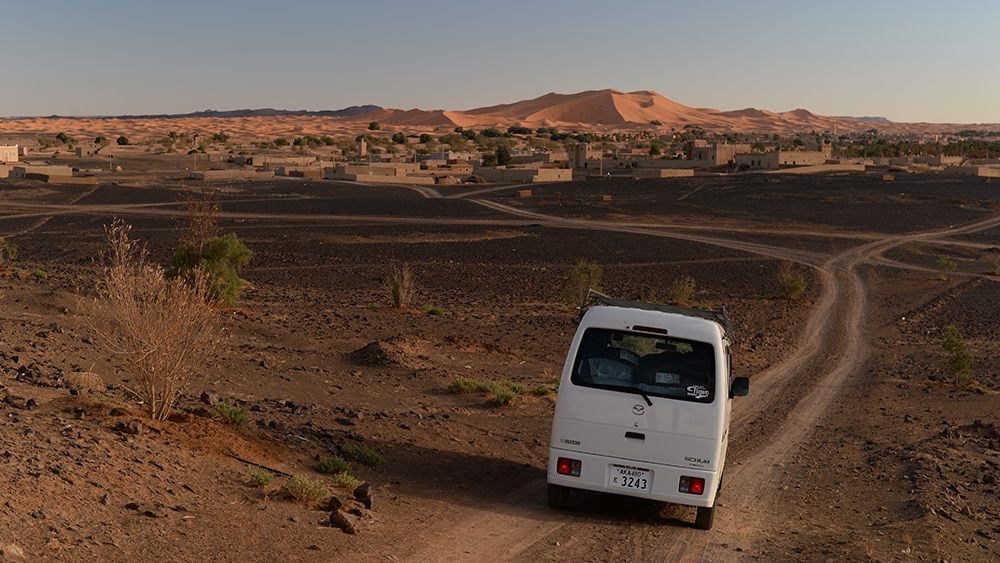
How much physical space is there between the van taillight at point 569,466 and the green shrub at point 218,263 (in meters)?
15.6

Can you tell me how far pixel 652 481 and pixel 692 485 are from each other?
326 millimetres

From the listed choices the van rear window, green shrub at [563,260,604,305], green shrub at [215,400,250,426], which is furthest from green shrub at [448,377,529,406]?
green shrub at [563,260,604,305]

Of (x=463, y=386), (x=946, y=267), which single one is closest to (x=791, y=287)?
(x=946, y=267)

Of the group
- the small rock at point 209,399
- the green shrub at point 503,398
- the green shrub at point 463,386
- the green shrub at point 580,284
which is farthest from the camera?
the green shrub at point 580,284

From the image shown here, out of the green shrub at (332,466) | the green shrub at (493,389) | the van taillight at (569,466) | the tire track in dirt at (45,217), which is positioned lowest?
the tire track in dirt at (45,217)

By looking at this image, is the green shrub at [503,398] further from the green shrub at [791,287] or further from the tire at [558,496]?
the green shrub at [791,287]

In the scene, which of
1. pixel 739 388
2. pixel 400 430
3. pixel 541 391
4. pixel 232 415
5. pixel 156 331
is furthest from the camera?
pixel 541 391

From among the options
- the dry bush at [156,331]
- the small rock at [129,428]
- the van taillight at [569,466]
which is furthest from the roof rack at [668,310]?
the small rock at [129,428]

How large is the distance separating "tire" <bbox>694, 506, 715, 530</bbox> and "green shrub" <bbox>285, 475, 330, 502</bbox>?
3122mm

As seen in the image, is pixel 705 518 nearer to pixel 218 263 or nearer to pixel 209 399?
pixel 209 399

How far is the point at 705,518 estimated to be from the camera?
9.17 meters

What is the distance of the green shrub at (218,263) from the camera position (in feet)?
79.8

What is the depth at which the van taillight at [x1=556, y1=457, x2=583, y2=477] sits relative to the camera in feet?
29.9

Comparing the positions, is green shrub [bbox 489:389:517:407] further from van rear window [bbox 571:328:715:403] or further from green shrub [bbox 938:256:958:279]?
green shrub [bbox 938:256:958:279]
